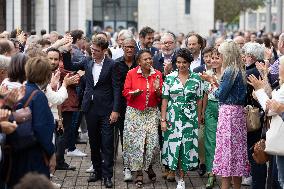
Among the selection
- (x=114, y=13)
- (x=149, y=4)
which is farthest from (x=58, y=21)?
(x=114, y=13)

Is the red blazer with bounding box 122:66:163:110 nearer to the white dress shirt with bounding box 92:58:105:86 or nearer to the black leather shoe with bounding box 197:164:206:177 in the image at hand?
the white dress shirt with bounding box 92:58:105:86

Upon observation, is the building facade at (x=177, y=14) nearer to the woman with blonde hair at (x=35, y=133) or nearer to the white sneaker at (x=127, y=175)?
the white sneaker at (x=127, y=175)

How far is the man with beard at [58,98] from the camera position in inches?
355

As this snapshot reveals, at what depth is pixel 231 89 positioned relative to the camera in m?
9.73

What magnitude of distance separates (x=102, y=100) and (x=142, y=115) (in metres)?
0.63

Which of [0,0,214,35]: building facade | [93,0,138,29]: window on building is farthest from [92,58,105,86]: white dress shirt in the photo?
[93,0,138,29]: window on building

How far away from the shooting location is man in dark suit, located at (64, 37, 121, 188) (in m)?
10.7

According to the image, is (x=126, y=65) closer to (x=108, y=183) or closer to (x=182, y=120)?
(x=182, y=120)

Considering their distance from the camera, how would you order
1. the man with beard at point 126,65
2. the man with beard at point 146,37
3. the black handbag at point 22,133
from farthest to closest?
the man with beard at point 146,37 < the man with beard at point 126,65 < the black handbag at point 22,133

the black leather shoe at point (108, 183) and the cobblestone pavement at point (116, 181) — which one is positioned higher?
the black leather shoe at point (108, 183)

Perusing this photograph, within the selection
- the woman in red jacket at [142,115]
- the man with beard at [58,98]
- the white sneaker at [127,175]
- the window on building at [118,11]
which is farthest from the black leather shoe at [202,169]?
the window on building at [118,11]

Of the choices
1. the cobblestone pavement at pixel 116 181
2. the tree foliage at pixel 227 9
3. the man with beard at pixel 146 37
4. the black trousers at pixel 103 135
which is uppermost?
the tree foliage at pixel 227 9

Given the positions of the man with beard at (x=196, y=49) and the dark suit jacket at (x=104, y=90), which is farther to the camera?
the man with beard at (x=196, y=49)

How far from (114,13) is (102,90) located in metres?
81.1
